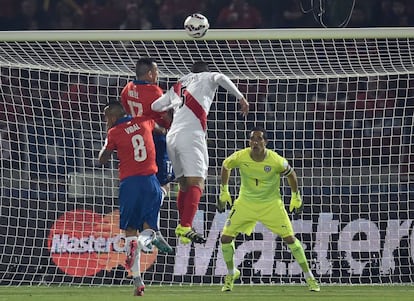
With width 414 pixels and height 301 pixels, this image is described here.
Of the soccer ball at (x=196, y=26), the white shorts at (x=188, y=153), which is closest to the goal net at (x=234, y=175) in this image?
the soccer ball at (x=196, y=26)

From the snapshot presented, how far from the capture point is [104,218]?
13.7m

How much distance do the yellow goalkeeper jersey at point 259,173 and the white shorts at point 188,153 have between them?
1.82m

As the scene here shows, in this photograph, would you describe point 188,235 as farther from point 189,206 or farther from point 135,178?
point 135,178

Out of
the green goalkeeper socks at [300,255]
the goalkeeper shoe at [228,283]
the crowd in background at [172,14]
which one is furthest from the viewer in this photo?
the crowd in background at [172,14]

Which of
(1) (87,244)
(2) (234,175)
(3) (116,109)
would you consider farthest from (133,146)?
(2) (234,175)

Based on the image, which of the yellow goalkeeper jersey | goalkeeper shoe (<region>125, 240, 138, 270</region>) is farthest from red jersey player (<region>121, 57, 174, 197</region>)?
the yellow goalkeeper jersey

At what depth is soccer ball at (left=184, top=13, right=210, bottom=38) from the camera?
1154 centimetres

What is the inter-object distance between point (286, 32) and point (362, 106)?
2535 mm

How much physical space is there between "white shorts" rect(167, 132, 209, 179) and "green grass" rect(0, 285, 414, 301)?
1179 mm

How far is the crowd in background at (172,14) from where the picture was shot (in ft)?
58.8

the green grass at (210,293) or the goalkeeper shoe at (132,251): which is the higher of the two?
the goalkeeper shoe at (132,251)

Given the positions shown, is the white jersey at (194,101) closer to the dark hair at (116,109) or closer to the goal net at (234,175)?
the dark hair at (116,109)

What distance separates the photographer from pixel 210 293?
39.1 feet

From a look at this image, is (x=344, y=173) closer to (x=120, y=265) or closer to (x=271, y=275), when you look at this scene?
(x=271, y=275)
